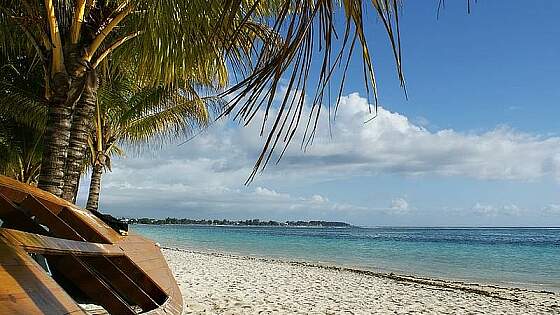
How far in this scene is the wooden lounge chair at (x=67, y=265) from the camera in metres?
1.99

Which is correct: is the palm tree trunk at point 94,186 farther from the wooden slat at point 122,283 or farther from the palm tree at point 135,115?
the wooden slat at point 122,283

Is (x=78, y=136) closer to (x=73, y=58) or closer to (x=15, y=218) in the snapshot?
Answer: (x=73, y=58)

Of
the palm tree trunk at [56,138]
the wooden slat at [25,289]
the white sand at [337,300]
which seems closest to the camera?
the wooden slat at [25,289]

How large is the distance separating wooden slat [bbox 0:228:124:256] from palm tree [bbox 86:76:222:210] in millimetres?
8538

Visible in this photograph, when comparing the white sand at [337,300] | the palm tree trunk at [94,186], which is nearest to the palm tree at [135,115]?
the palm tree trunk at [94,186]

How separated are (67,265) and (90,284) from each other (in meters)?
0.17

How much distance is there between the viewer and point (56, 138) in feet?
18.8

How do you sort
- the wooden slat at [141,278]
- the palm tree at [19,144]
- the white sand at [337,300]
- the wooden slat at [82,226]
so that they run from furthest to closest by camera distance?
1. the palm tree at [19,144]
2. the white sand at [337,300]
3. the wooden slat at [82,226]
4. the wooden slat at [141,278]

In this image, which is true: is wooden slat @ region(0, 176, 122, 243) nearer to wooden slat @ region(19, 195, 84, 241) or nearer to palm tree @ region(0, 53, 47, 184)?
wooden slat @ region(19, 195, 84, 241)

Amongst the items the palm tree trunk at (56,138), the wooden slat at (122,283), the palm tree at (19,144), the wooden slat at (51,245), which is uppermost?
the palm tree at (19,144)

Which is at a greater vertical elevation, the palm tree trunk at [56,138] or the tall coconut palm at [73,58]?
the tall coconut palm at [73,58]

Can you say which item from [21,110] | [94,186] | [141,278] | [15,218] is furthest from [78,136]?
[94,186]

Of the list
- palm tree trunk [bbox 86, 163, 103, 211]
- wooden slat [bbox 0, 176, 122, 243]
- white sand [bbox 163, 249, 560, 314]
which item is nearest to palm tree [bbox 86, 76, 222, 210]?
palm tree trunk [bbox 86, 163, 103, 211]

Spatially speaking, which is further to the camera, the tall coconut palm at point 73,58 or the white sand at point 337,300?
the white sand at point 337,300
